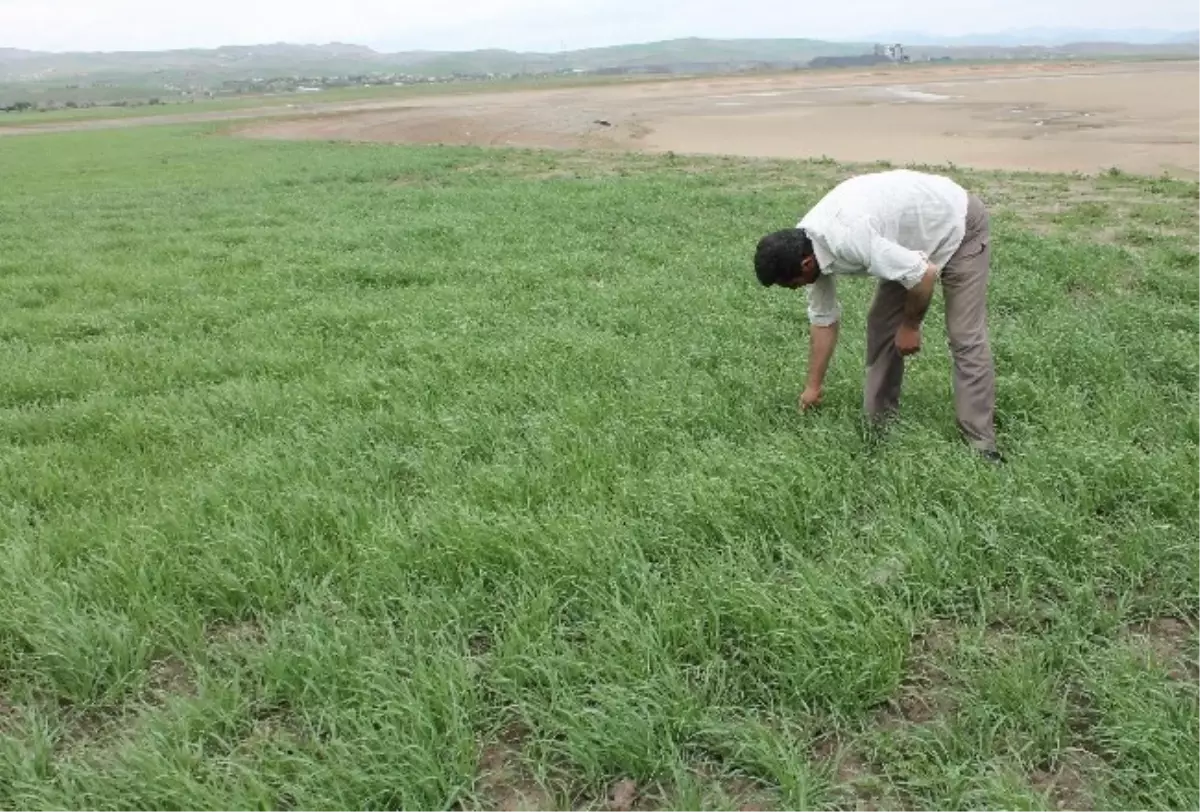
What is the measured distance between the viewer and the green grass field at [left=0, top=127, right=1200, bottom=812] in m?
2.61

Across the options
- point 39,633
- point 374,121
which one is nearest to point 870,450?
point 39,633

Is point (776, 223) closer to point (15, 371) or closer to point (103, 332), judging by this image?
point (103, 332)

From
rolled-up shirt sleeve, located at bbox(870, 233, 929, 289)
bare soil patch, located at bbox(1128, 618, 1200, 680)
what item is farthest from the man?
bare soil patch, located at bbox(1128, 618, 1200, 680)

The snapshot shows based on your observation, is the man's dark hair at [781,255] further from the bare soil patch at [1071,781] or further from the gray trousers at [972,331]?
the bare soil patch at [1071,781]

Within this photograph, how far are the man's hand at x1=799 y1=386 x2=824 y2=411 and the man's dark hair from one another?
903 mm

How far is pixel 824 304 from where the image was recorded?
14.9ft

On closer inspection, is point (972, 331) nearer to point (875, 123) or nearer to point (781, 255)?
point (781, 255)

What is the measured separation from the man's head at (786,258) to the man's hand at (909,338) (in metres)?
0.57

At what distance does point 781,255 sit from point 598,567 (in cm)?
163

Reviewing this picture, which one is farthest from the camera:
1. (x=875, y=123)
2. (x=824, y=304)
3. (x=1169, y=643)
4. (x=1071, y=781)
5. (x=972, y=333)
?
(x=875, y=123)

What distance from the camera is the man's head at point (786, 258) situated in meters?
4.04

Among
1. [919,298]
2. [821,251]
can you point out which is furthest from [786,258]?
[919,298]

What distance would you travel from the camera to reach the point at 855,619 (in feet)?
9.87

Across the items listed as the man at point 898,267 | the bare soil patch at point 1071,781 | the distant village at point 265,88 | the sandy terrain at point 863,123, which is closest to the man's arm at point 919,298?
the man at point 898,267
